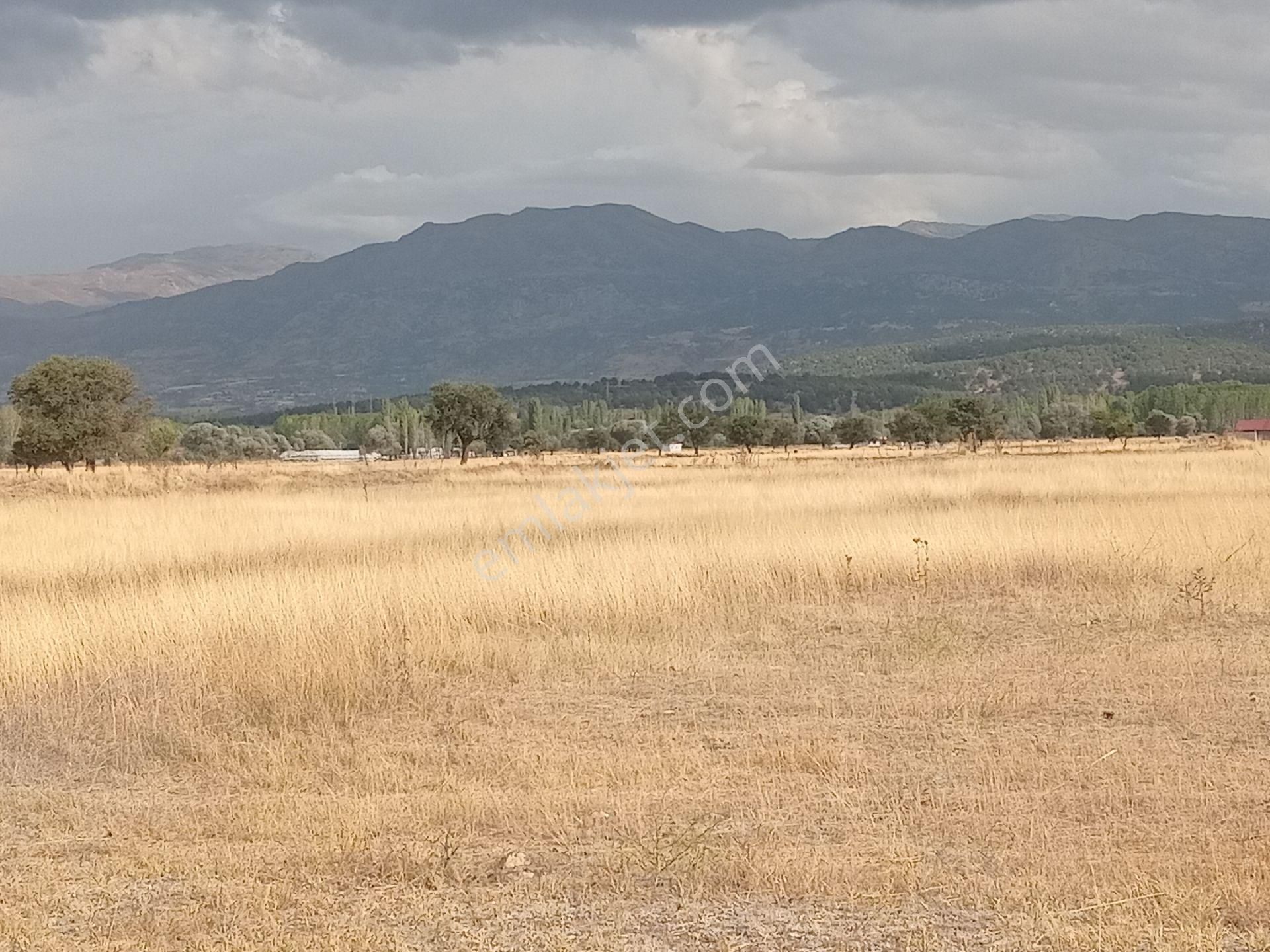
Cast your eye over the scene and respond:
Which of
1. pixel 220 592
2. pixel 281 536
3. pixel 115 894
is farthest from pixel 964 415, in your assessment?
pixel 115 894

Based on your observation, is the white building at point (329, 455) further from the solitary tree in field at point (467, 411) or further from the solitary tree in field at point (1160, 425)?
the solitary tree in field at point (1160, 425)

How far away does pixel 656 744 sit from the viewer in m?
9.27

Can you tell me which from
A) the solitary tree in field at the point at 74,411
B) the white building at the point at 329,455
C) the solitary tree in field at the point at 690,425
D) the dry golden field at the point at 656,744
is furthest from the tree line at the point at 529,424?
the dry golden field at the point at 656,744

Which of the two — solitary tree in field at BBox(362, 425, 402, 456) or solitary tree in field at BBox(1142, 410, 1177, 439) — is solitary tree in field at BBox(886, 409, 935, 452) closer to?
solitary tree in field at BBox(1142, 410, 1177, 439)

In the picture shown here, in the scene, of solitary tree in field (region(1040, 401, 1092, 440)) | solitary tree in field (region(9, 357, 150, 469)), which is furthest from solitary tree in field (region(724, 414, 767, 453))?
solitary tree in field (region(9, 357, 150, 469))

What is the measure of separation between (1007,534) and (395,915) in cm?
1434

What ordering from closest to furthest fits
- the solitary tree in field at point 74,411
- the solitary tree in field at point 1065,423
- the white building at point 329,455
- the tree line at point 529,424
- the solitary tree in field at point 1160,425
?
1. the solitary tree in field at point 74,411
2. the tree line at point 529,424
3. the solitary tree in field at point 1160,425
4. the white building at point 329,455
5. the solitary tree in field at point 1065,423

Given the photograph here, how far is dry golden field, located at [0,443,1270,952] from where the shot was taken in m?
6.21

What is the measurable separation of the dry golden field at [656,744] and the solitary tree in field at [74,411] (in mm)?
38818

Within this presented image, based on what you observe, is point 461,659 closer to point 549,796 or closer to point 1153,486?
point 549,796

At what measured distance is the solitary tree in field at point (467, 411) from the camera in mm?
75750

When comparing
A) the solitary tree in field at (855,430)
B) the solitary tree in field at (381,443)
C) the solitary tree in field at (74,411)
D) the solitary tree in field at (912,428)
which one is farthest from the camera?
the solitary tree in field at (381,443)

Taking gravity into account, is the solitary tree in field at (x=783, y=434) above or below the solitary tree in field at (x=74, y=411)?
below

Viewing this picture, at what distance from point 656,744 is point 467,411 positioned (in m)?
67.7
